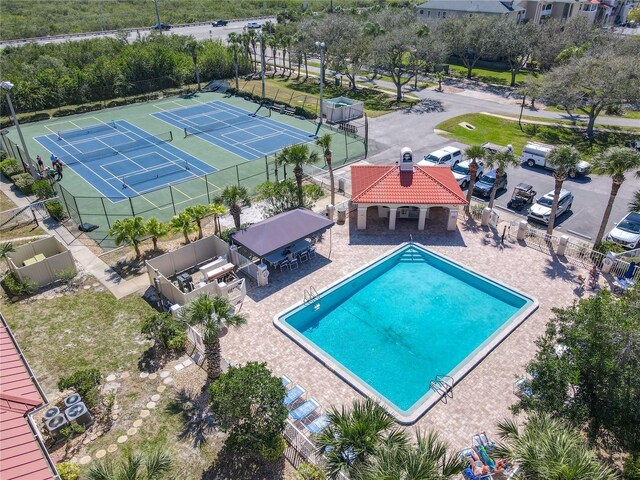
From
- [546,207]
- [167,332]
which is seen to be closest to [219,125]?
[167,332]

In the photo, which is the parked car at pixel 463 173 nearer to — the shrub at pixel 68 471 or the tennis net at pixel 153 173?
the tennis net at pixel 153 173

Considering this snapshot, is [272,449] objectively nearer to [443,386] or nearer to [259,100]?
[443,386]

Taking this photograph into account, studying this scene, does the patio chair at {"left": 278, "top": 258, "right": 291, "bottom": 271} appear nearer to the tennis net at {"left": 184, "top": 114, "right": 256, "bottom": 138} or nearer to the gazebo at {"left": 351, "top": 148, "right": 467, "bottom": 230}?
the gazebo at {"left": 351, "top": 148, "right": 467, "bottom": 230}

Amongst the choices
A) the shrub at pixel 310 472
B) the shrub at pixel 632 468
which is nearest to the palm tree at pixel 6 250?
the shrub at pixel 310 472

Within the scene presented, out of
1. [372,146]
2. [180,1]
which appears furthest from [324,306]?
[180,1]

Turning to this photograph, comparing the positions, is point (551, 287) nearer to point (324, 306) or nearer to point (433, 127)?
point (324, 306)
